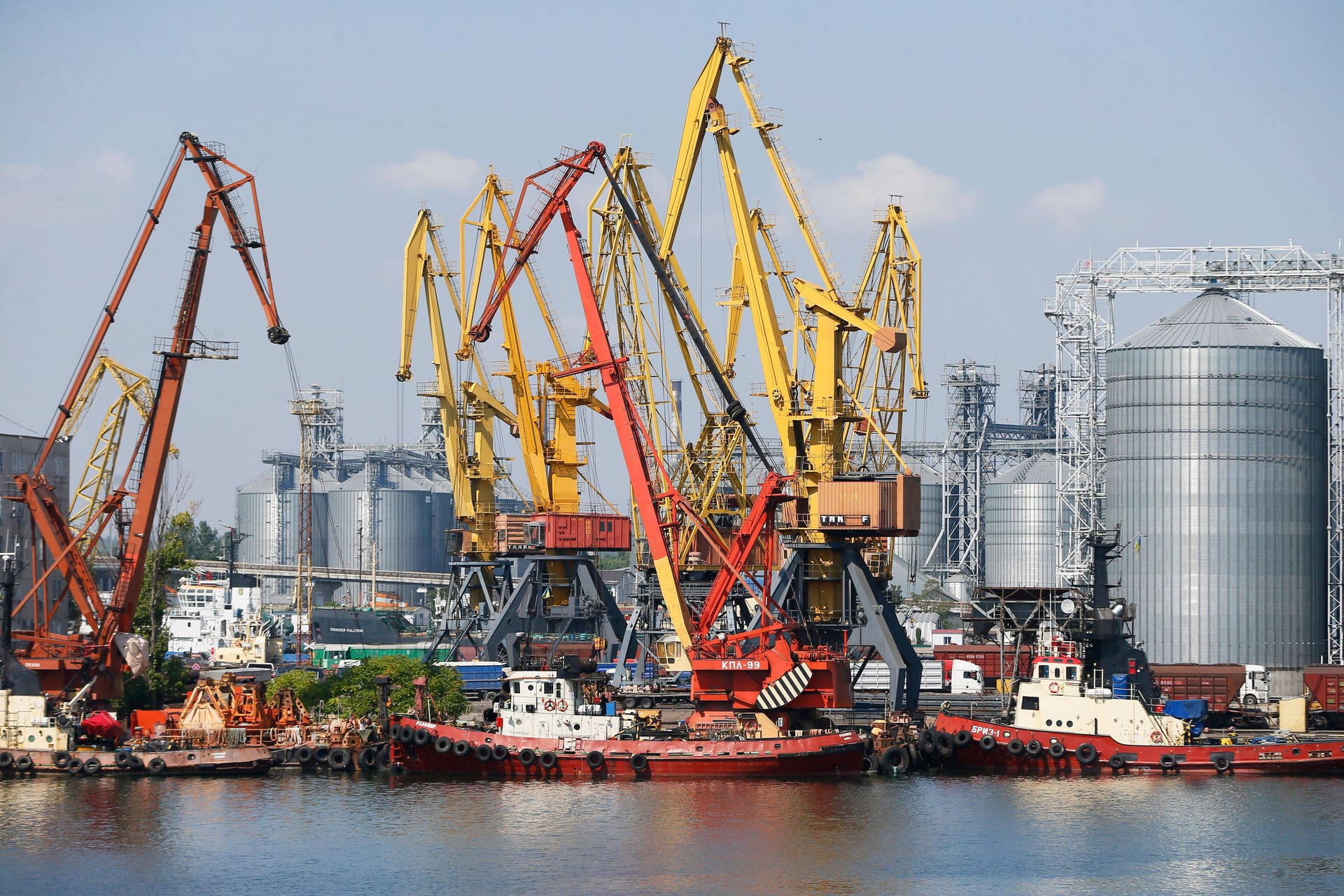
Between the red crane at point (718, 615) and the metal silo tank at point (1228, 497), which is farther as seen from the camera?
the metal silo tank at point (1228, 497)

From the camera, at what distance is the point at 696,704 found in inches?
2640

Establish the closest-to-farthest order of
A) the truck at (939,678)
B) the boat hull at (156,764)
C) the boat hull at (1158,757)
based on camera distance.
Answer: the boat hull at (1158,757) < the boat hull at (156,764) < the truck at (939,678)

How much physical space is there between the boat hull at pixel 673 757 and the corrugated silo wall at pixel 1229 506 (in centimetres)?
4360

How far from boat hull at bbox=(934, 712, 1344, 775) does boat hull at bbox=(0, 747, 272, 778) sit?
25.4 metres

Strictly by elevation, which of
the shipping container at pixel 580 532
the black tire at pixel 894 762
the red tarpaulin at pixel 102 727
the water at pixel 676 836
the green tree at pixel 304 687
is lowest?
the water at pixel 676 836

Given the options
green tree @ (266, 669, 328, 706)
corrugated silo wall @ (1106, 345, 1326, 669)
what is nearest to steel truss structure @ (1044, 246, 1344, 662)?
corrugated silo wall @ (1106, 345, 1326, 669)

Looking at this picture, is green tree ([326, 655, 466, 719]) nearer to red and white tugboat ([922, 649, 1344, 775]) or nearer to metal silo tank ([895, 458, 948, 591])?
red and white tugboat ([922, 649, 1344, 775])

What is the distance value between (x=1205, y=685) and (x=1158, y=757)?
63.8 feet

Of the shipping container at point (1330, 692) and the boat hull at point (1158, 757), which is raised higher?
the shipping container at point (1330, 692)

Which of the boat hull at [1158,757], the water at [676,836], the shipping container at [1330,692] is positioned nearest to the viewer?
the water at [676,836]

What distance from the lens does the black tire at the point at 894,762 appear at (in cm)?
6488

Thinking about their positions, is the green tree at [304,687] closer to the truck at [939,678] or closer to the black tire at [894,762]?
the black tire at [894,762]

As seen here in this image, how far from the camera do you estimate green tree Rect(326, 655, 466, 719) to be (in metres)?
71.1

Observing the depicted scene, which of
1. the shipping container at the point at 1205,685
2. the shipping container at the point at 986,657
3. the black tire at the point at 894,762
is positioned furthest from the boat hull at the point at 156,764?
the shipping container at the point at 986,657
